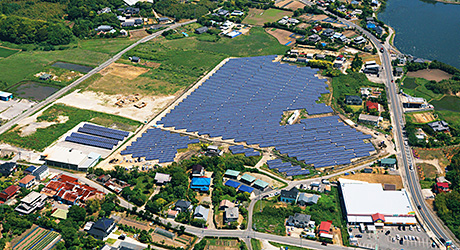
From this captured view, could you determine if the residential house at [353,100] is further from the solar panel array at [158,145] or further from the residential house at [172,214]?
the residential house at [172,214]

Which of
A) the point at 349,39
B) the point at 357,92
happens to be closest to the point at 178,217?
the point at 357,92

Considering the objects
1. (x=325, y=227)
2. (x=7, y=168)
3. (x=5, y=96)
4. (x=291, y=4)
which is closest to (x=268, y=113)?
(x=325, y=227)

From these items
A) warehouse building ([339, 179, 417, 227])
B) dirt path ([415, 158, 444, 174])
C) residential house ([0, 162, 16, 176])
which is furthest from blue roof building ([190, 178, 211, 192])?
dirt path ([415, 158, 444, 174])

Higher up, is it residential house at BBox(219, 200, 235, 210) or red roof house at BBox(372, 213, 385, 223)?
red roof house at BBox(372, 213, 385, 223)

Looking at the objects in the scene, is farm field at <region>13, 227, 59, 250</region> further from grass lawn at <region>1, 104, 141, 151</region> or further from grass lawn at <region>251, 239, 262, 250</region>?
grass lawn at <region>251, 239, 262, 250</region>

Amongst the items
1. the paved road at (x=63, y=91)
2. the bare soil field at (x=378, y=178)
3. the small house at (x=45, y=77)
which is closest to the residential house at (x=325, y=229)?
the bare soil field at (x=378, y=178)
